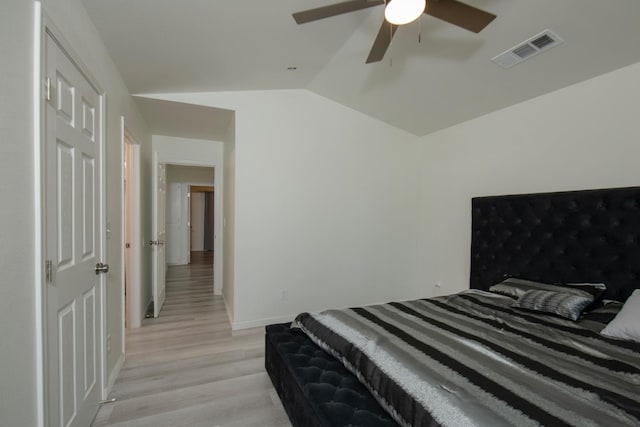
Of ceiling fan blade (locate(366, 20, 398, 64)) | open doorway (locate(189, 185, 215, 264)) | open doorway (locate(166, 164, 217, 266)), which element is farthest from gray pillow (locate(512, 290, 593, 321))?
open doorway (locate(189, 185, 215, 264))

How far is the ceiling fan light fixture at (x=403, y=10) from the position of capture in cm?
132

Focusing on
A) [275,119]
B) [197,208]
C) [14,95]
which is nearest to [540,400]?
[14,95]

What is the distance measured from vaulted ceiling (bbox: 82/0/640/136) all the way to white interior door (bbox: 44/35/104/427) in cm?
64

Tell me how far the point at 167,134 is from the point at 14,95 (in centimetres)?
346

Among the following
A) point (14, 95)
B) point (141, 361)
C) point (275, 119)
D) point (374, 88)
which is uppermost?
point (374, 88)

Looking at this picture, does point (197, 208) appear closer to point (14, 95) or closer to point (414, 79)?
point (414, 79)

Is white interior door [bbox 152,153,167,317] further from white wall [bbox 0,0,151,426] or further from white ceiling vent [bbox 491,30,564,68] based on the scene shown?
white ceiling vent [bbox 491,30,564,68]

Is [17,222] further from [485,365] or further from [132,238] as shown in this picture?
[132,238]

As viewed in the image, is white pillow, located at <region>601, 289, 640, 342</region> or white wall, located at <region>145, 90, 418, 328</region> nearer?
white pillow, located at <region>601, 289, 640, 342</region>

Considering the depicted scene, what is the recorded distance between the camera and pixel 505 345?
160cm

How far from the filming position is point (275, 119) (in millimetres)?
3391

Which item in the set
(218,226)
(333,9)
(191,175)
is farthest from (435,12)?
(191,175)

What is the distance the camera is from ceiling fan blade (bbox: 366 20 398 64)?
5.28 feet

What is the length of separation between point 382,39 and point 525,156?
199 cm
